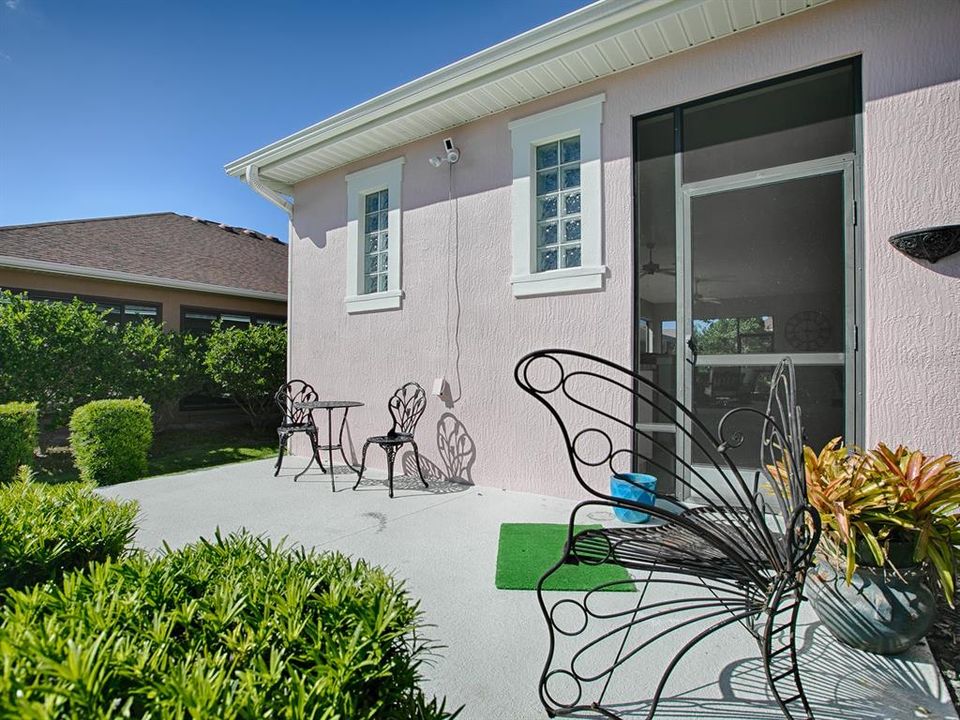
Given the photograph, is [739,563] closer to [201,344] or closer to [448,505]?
[448,505]

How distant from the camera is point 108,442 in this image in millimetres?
5148

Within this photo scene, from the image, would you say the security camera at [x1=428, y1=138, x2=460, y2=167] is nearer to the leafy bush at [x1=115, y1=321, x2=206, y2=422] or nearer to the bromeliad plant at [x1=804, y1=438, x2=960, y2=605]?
the bromeliad plant at [x1=804, y1=438, x2=960, y2=605]

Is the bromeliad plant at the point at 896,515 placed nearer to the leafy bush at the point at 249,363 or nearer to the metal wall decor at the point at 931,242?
the metal wall decor at the point at 931,242

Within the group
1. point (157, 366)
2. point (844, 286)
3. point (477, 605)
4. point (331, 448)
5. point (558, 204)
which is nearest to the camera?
point (477, 605)

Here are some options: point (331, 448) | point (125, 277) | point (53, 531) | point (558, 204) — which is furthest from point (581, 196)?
point (125, 277)

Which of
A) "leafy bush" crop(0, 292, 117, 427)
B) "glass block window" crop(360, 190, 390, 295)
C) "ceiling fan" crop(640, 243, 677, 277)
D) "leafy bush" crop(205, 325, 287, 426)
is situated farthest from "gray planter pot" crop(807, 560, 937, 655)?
"leafy bush" crop(0, 292, 117, 427)

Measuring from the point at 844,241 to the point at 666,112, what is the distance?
1658 millimetres

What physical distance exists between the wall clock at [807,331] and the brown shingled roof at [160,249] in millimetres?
9403

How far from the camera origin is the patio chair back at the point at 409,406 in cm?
516

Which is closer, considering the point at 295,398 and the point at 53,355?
the point at 53,355

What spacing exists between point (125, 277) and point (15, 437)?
13.0 feet

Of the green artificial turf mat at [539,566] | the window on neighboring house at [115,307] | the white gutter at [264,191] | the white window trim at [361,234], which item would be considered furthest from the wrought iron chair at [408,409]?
the window on neighboring house at [115,307]

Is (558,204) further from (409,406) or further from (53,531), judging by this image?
(53,531)

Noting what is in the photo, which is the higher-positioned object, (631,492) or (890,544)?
(890,544)
